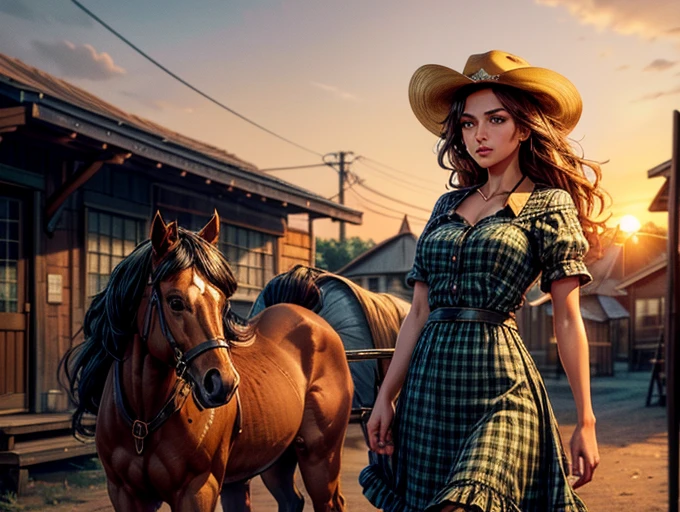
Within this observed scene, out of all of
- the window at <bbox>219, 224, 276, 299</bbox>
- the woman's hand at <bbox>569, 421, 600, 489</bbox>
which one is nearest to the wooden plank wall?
the window at <bbox>219, 224, 276, 299</bbox>

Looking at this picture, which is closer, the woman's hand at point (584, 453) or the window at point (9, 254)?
the woman's hand at point (584, 453)

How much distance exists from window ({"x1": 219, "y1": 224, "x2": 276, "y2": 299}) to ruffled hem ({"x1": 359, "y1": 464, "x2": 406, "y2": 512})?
940cm

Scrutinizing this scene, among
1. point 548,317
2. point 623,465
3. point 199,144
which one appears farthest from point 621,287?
point 623,465

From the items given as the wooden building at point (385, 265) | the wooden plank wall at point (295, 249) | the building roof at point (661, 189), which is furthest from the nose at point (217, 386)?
the wooden building at point (385, 265)

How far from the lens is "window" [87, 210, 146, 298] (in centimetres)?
910

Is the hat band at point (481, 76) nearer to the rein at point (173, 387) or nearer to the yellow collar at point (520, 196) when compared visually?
the yellow collar at point (520, 196)

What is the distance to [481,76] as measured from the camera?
2418mm

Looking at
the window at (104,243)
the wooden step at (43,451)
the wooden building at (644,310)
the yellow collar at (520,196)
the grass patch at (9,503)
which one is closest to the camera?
the yellow collar at (520,196)

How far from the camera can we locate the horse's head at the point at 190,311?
108 inches

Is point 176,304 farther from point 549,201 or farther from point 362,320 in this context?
point 362,320

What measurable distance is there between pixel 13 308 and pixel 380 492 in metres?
6.71

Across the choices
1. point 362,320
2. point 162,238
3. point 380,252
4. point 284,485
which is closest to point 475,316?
point 162,238

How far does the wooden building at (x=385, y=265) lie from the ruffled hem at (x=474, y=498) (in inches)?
1164

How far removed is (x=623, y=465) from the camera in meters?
8.41
